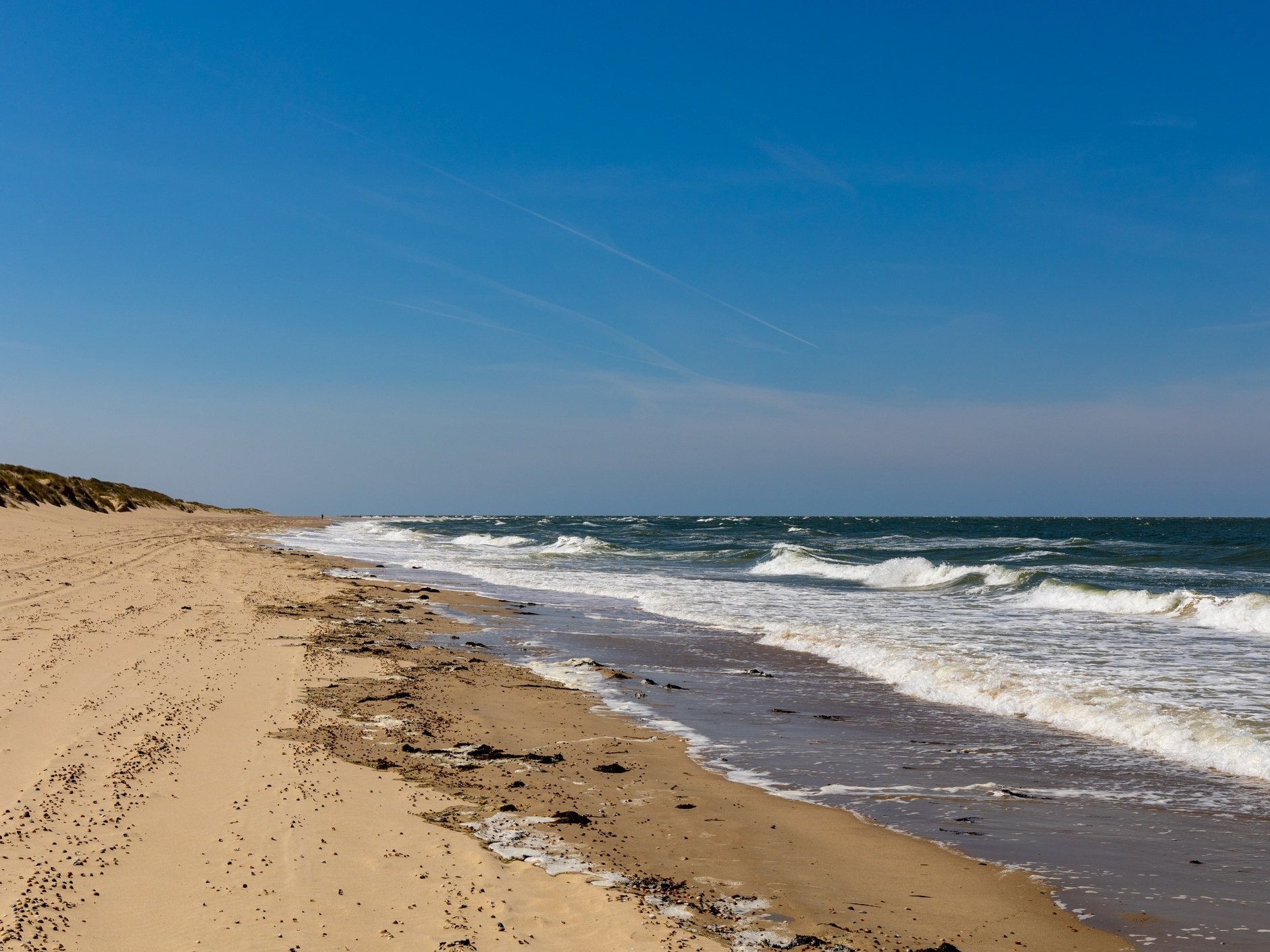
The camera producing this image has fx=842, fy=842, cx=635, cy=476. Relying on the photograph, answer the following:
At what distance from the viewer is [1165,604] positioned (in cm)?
1808

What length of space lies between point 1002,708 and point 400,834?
6749mm

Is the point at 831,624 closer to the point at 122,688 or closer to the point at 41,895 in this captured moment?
the point at 122,688

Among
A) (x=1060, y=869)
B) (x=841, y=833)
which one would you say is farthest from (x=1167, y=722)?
(x=841, y=833)

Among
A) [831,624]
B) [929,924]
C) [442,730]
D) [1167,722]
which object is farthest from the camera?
[831,624]

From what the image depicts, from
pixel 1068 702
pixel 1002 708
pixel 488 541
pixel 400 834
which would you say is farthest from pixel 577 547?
pixel 400 834

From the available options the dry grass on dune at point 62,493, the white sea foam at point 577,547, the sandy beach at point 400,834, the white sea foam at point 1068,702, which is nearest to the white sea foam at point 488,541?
the white sea foam at point 577,547

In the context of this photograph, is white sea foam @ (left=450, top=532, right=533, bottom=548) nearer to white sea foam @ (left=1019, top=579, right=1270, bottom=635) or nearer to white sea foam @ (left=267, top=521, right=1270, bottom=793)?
white sea foam @ (left=267, top=521, right=1270, bottom=793)

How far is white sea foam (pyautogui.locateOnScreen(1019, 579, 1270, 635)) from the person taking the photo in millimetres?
15523

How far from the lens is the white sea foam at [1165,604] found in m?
15.5

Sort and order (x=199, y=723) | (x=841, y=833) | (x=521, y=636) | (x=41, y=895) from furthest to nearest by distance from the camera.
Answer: (x=521, y=636), (x=199, y=723), (x=841, y=833), (x=41, y=895)

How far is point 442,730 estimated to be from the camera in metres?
7.09

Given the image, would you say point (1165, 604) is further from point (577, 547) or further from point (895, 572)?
point (577, 547)

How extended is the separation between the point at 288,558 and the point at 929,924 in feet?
84.4

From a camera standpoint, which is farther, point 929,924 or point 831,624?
point 831,624
